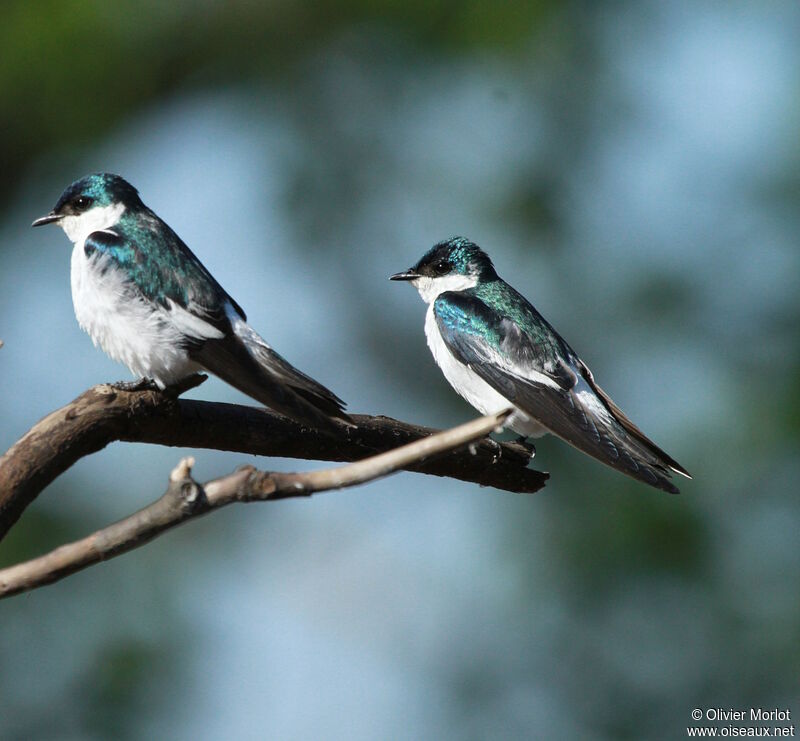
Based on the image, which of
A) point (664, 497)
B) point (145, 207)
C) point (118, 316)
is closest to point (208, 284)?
point (118, 316)

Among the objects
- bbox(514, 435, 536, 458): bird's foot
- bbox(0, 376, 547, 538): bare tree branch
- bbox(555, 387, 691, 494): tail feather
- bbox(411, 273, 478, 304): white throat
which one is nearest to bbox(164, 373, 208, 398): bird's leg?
bbox(0, 376, 547, 538): bare tree branch

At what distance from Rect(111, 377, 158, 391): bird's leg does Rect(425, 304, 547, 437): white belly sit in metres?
1.32

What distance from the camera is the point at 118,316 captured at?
336 cm

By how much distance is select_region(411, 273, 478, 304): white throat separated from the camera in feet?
15.1

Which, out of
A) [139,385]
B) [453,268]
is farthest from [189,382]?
[453,268]

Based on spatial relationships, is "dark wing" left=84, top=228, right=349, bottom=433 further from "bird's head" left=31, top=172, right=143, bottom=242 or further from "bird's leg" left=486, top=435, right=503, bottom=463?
"bird's leg" left=486, top=435, right=503, bottom=463

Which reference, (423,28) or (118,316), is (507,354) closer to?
(118,316)

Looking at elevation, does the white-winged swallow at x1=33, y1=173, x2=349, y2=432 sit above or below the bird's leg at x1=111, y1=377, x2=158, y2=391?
above

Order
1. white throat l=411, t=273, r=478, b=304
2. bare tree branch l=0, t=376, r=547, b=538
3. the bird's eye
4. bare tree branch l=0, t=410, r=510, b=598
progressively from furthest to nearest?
white throat l=411, t=273, r=478, b=304
the bird's eye
bare tree branch l=0, t=376, r=547, b=538
bare tree branch l=0, t=410, r=510, b=598

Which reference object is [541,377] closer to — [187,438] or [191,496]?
[187,438]

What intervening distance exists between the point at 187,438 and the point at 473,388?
61.8 inches

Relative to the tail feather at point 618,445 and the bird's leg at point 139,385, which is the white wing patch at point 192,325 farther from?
the tail feather at point 618,445

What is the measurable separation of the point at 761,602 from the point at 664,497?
1379 millimetres

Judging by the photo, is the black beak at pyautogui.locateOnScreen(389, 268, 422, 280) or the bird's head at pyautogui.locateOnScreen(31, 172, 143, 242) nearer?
the bird's head at pyautogui.locateOnScreen(31, 172, 143, 242)
